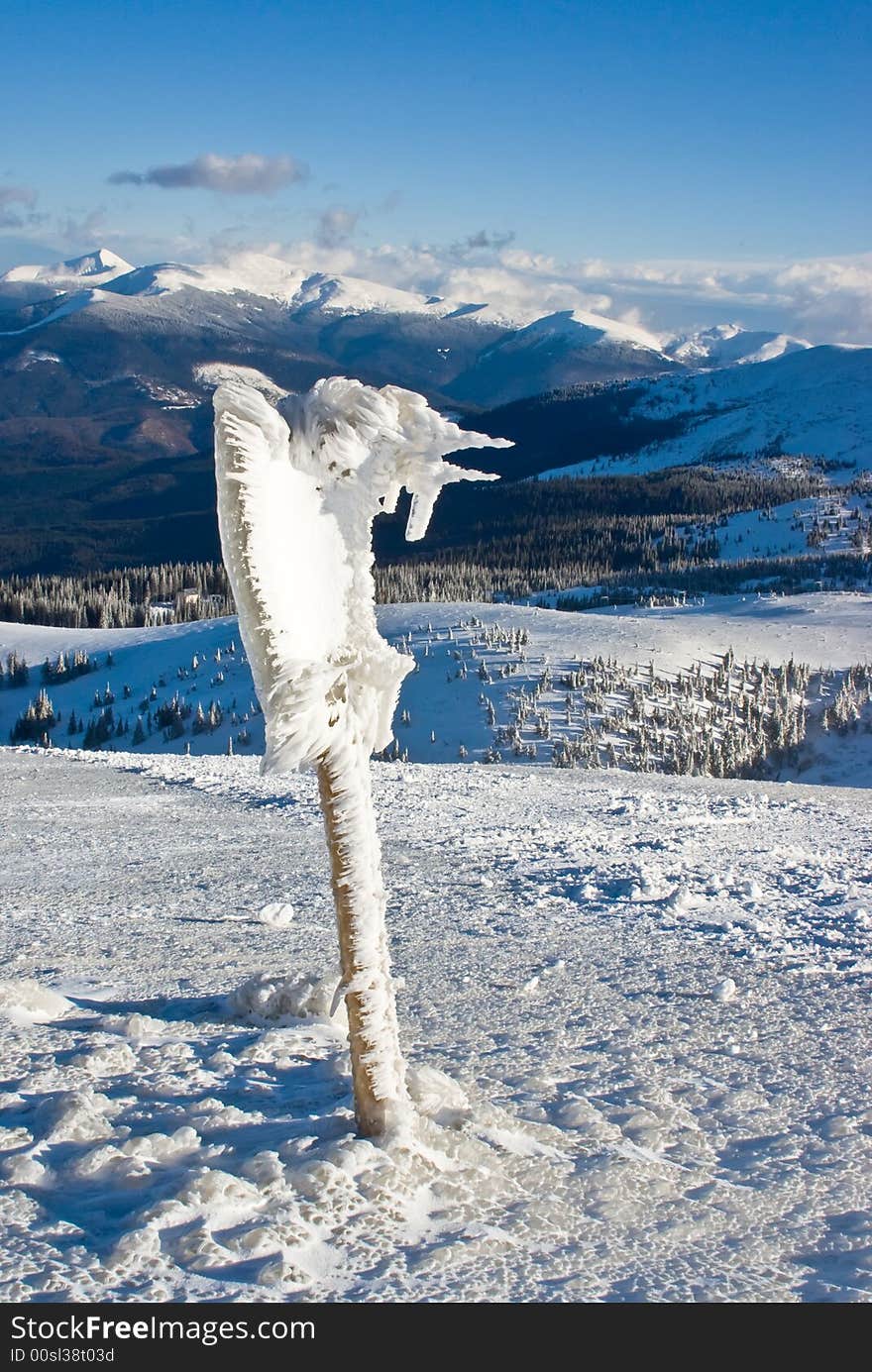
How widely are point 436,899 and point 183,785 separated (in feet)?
24.1

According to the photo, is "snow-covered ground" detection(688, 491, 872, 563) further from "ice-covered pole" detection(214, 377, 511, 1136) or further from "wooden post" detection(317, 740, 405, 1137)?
"wooden post" detection(317, 740, 405, 1137)

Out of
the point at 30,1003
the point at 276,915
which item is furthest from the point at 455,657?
the point at 30,1003

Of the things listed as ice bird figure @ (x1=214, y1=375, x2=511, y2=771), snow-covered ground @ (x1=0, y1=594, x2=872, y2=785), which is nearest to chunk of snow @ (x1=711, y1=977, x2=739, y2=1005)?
ice bird figure @ (x1=214, y1=375, x2=511, y2=771)

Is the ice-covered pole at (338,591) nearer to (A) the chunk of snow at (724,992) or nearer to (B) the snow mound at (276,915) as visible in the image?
(A) the chunk of snow at (724,992)

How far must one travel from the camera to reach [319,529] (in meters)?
4.40

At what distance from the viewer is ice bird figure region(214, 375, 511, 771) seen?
159 inches

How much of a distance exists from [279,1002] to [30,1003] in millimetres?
1401

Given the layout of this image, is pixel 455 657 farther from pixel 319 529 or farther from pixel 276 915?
pixel 319 529

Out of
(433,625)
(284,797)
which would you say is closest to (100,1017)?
(284,797)

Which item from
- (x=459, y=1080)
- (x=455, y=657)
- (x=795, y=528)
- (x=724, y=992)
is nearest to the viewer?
(x=459, y=1080)

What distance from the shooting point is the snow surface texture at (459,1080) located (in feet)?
12.8

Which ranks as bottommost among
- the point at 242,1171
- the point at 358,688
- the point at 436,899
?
the point at 436,899

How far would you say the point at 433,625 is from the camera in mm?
59594

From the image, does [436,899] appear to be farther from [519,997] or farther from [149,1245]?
[149,1245]
